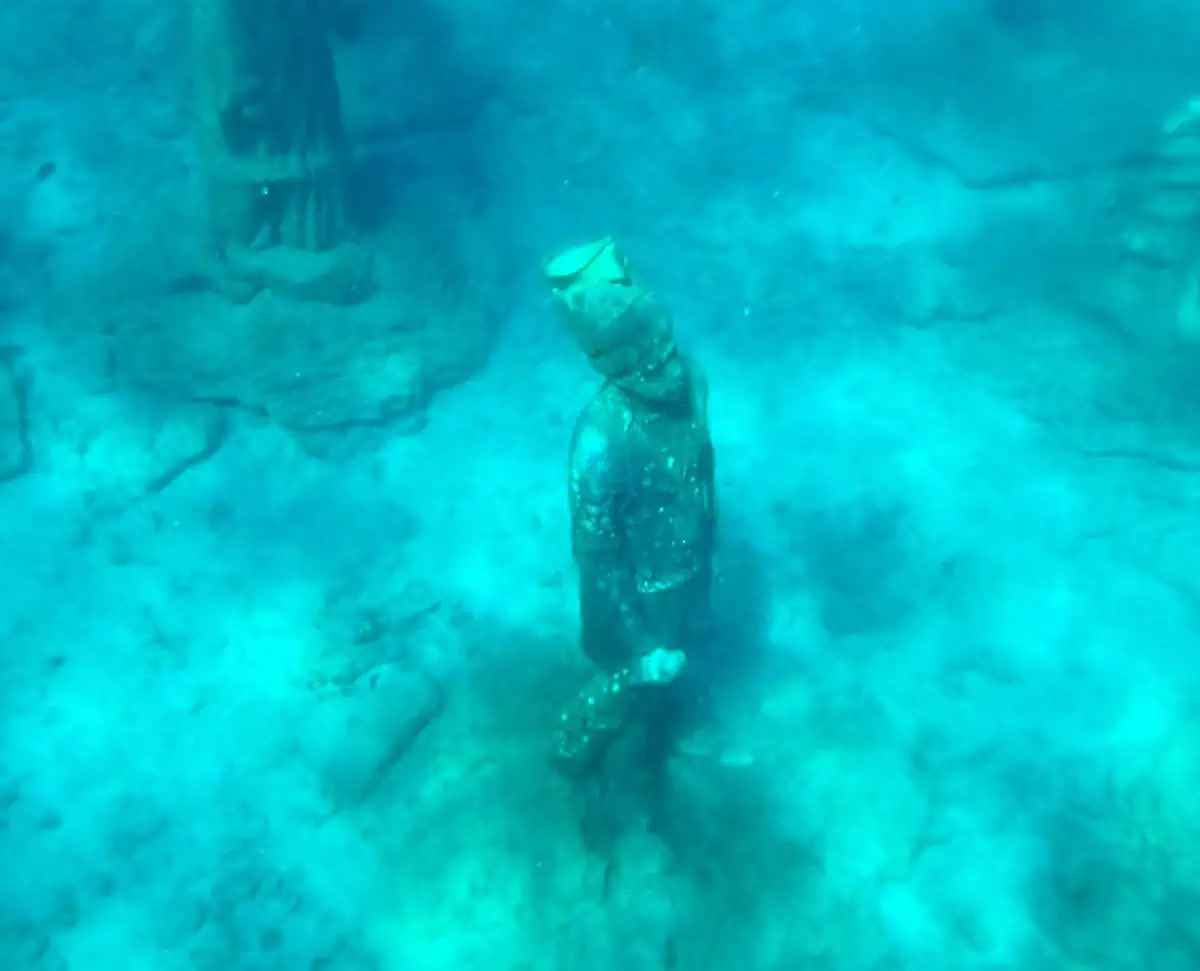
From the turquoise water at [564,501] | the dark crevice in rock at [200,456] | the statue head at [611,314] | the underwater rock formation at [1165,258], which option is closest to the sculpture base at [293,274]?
the turquoise water at [564,501]

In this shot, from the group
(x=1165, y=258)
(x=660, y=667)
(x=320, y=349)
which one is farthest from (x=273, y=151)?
(x=1165, y=258)

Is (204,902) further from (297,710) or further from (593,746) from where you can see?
(593,746)

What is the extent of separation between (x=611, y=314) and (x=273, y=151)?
4681mm

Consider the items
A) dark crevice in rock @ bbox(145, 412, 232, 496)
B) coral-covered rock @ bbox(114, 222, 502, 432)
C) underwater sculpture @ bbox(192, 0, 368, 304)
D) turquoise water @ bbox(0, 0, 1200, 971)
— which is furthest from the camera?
coral-covered rock @ bbox(114, 222, 502, 432)

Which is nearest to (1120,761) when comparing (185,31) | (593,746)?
(593,746)

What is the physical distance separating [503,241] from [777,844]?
5.51 metres

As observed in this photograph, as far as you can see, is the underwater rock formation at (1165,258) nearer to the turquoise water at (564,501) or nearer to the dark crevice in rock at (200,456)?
the turquoise water at (564,501)

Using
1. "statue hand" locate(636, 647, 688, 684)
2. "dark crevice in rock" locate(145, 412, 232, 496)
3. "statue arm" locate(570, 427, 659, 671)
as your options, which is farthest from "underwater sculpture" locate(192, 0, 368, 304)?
"statue hand" locate(636, 647, 688, 684)

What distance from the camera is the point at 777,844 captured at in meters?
4.81

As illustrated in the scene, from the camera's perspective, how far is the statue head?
376 cm

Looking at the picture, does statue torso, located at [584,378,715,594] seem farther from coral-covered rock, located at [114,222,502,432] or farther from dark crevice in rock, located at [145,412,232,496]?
dark crevice in rock, located at [145,412,232,496]

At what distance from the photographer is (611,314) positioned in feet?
12.3

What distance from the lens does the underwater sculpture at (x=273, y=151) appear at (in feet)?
23.1

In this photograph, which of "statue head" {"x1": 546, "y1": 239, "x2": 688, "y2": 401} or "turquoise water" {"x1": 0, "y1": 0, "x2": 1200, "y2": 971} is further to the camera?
"turquoise water" {"x1": 0, "y1": 0, "x2": 1200, "y2": 971}
